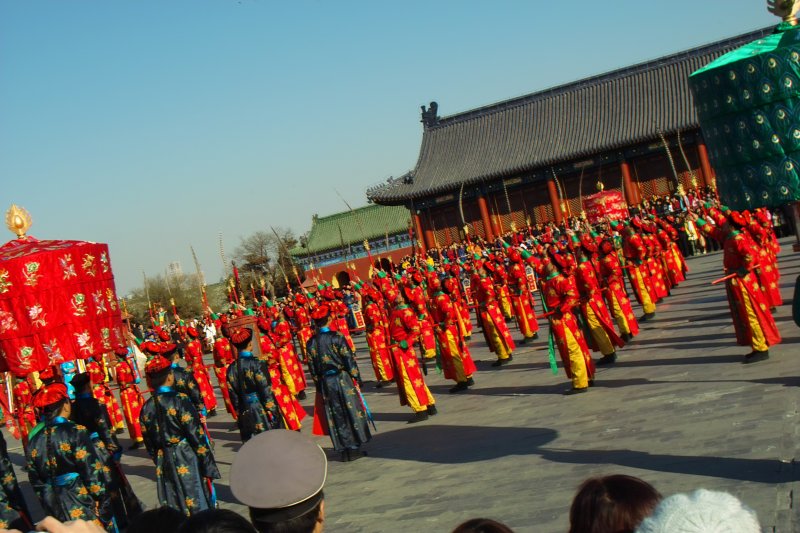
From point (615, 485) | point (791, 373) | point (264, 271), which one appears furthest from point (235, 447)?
point (264, 271)

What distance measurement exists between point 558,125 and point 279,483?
38.5 meters

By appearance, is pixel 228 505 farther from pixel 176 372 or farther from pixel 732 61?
pixel 732 61

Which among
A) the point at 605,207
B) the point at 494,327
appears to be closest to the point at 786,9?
the point at 494,327

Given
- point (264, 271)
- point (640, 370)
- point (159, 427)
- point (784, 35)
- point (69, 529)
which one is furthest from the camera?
point (264, 271)

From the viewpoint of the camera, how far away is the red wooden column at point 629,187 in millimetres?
35938

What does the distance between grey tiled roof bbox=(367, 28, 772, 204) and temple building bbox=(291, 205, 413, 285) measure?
19.5ft

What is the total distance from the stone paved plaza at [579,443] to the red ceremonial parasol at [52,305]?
86.5 inches

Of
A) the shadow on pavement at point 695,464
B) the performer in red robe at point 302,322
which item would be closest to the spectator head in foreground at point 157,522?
the shadow on pavement at point 695,464

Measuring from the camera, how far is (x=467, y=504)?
710 cm

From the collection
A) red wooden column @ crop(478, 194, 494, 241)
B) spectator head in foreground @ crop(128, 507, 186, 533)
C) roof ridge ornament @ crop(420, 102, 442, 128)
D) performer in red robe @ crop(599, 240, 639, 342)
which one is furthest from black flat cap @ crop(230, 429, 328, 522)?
roof ridge ornament @ crop(420, 102, 442, 128)

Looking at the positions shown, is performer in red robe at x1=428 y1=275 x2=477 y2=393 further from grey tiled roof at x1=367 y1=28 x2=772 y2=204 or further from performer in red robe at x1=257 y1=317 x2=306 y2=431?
grey tiled roof at x1=367 y1=28 x2=772 y2=204

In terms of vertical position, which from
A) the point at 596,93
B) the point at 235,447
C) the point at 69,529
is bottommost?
the point at 235,447

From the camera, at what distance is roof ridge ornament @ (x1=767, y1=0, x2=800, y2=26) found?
597 cm

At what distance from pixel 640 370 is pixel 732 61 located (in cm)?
574
